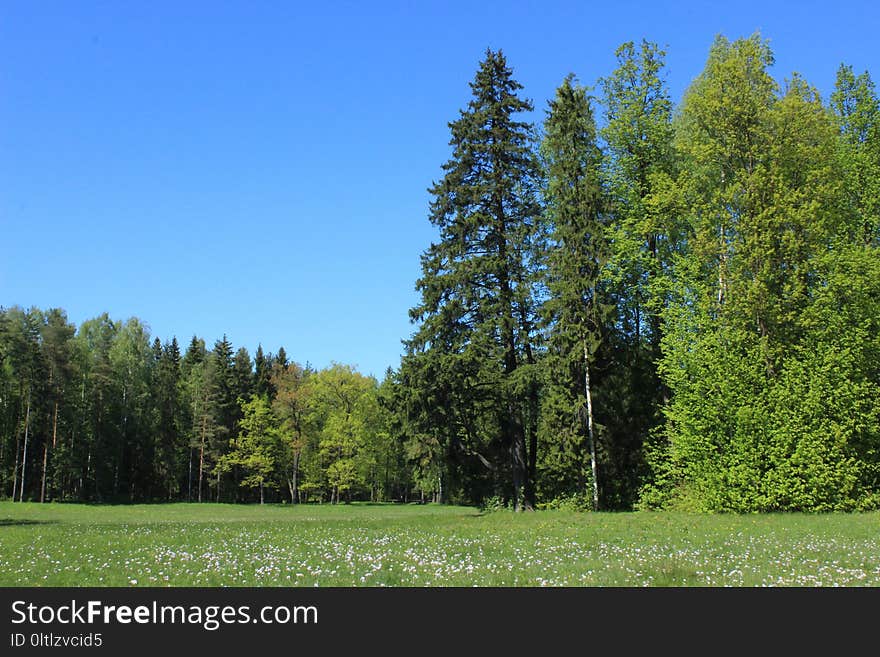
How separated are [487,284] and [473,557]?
2025 centimetres

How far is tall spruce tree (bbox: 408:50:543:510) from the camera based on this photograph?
30578 millimetres

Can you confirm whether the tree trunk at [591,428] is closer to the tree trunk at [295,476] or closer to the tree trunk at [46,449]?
the tree trunk at [295,476]

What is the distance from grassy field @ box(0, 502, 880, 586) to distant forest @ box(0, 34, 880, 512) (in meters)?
7.18

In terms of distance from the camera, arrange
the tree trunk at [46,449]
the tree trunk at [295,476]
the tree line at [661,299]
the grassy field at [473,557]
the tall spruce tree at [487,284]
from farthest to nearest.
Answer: the tree trunk at [295,476], the tree trunk at [46,449], the tall spruce tree at [487,284], the tree line at [661,299], the grassy field at [473,557]

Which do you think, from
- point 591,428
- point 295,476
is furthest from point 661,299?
point 295,476

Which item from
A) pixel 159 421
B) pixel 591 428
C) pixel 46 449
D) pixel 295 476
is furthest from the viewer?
pixel 159 421

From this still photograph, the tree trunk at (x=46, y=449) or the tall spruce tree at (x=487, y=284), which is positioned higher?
the tall spruce tree at (x=487, y=284)

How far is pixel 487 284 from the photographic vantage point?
31859 mm

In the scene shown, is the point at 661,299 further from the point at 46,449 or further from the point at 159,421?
the point at 159,421

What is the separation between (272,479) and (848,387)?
66.7 m

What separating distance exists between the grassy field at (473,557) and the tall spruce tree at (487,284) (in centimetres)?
1153

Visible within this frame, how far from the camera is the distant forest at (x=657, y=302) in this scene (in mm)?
25797

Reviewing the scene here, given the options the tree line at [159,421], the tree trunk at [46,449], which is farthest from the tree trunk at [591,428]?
the tree trunk at [46,449]
